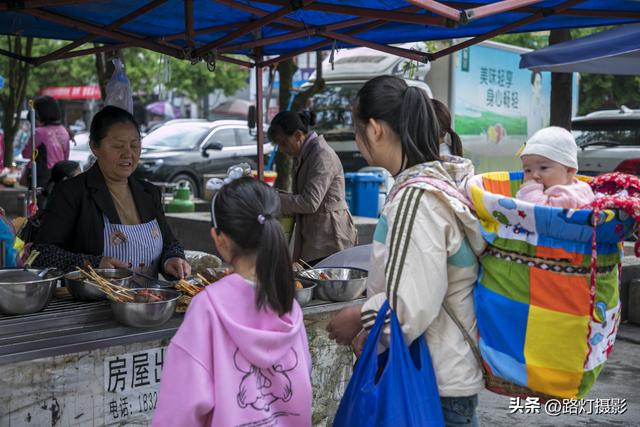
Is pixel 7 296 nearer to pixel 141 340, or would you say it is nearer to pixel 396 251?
pixel 141 340

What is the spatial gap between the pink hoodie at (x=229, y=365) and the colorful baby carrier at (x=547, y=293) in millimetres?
593

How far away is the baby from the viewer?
7.17 feet

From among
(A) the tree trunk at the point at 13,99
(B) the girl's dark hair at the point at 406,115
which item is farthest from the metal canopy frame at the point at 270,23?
(A) the tree trunk at the point at 13,99

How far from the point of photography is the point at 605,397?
15.6ft

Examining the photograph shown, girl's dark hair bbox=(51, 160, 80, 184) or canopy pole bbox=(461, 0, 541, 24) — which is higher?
canopy pole bbox=(461, 0, 541, 24)

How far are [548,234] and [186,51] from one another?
11.0ft

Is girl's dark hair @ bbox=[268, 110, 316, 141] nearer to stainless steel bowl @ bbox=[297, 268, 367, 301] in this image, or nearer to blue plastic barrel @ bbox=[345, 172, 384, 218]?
stainless steel bowl @ bbox=[297, 268, 367, 301]

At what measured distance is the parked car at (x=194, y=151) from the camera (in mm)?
14383

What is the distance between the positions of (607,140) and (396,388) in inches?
432

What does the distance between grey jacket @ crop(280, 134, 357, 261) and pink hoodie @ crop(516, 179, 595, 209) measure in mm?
3076

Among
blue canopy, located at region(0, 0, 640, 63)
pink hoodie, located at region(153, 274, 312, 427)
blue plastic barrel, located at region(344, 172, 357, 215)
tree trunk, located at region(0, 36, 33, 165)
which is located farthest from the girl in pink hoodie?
tree trunk, located at region(0, 36, 33, 165)

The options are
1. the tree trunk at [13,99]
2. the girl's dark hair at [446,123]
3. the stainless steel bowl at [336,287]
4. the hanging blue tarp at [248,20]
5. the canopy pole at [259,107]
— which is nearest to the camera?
the stainless steel bowl at [336,287]

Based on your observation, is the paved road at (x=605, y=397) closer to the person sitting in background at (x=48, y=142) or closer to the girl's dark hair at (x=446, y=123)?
the girl's dark hair at (x=446, y=123)

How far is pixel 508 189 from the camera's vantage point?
2.45 meters
